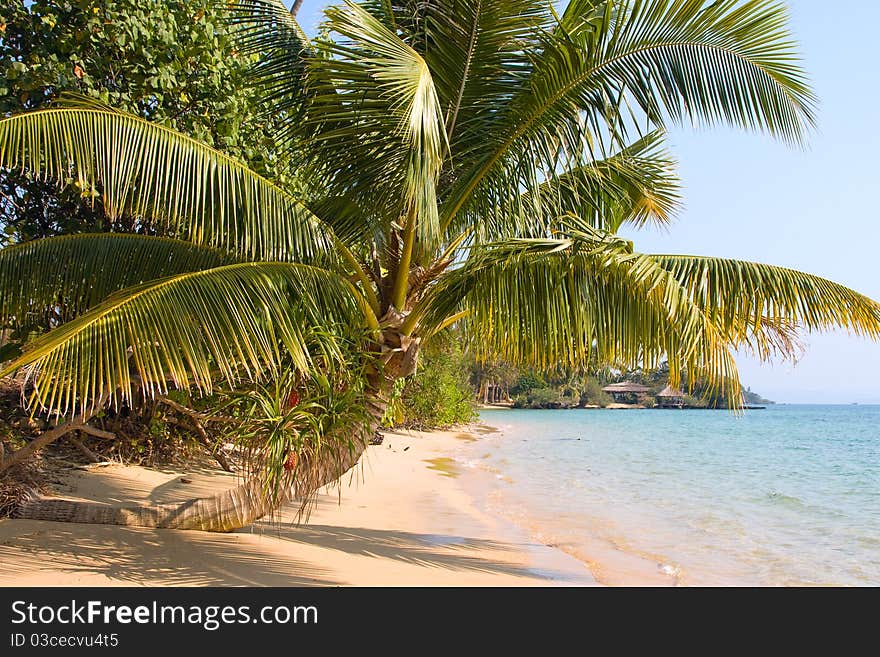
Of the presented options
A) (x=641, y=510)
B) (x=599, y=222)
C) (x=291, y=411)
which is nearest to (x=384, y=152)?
(x=291, y=411)

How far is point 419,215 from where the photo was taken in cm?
506

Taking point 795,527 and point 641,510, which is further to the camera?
point 641,510

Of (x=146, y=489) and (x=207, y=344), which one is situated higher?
(x=207, y=344)

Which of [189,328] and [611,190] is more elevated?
[611,190]

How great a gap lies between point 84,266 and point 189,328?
5.99 feet

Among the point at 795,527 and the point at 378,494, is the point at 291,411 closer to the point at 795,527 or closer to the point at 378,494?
the point at 378,494

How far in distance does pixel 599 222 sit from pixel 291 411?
4.18 m

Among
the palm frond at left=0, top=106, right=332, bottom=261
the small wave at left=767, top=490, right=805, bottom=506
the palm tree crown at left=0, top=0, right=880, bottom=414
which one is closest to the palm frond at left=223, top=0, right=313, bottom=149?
the palm tree crown at left=0, top=0, right=880, bottom=414

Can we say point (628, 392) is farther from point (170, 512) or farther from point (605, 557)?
point (170, 512)

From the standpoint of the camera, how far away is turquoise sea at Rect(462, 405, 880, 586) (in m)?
7.97

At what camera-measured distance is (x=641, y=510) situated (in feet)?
37.6

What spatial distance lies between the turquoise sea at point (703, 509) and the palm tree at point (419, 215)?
1260mm

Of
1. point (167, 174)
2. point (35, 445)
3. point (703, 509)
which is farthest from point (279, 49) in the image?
point (703, 509)

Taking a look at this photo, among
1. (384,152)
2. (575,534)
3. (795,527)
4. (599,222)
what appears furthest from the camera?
(795,527)
